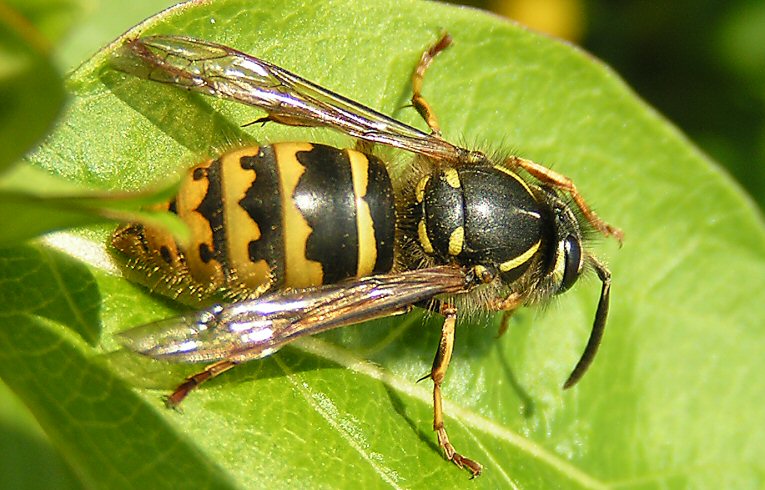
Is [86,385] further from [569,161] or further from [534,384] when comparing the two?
[569,161]

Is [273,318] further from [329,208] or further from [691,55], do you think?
[691,55]

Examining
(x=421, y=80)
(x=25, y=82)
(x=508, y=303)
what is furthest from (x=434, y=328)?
(x=25, y=82)

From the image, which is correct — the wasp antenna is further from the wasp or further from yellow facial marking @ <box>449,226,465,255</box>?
yellow facial marking @ <box>449,226,465,255</box>

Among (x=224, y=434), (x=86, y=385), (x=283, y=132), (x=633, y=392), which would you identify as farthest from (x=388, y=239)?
(x=633, y=392)

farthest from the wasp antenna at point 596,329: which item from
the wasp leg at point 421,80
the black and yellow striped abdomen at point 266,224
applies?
the black and yellow striped abdomen at point 266,224

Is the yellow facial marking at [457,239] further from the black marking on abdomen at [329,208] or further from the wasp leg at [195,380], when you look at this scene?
the wasp leg at [195,380]

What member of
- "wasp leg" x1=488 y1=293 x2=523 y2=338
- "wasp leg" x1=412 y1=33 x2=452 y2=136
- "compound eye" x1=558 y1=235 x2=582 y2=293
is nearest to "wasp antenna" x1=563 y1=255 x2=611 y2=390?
"compound eye" x1=558 y1=235 x2=582 y2=293
